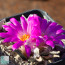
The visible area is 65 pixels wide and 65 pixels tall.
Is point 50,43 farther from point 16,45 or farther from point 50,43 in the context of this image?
point 16,45

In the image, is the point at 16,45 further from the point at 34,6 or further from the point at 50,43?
the point at 34,6

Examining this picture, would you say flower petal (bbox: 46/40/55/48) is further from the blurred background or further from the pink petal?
the blurred background

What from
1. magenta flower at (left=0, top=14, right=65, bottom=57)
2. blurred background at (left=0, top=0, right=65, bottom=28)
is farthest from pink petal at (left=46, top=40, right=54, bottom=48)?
blurred background at (left=0, top=0, right=65, bottom=28)

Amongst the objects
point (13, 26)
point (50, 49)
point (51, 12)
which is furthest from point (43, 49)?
point (51, 12)

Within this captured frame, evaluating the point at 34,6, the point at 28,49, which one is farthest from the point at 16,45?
the point at 34,6

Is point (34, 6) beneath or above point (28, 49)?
above

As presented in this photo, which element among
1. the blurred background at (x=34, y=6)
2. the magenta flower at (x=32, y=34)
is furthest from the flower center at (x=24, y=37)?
the blurred background at (x=34, y=6)

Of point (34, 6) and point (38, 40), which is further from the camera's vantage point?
point (34, 6)
